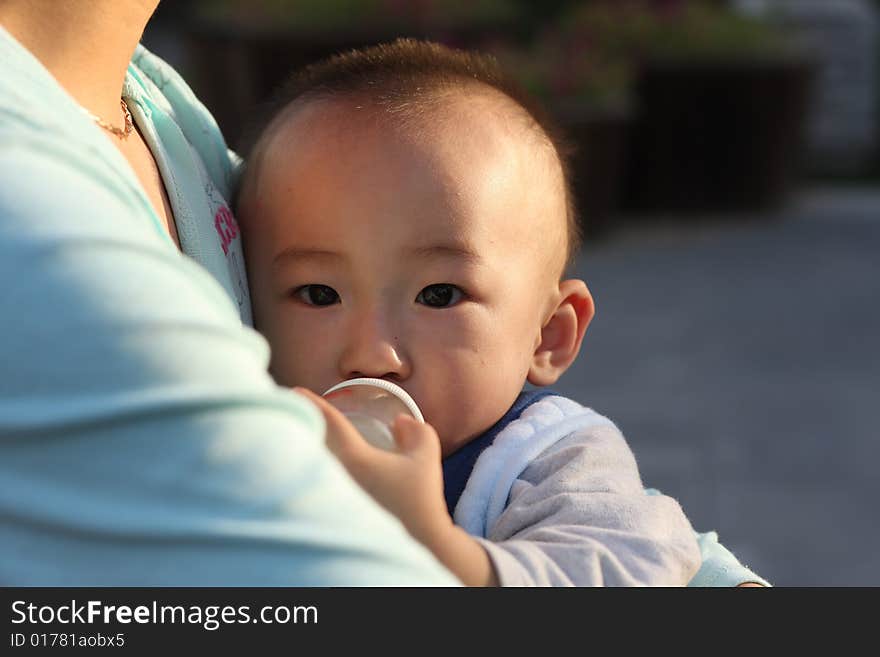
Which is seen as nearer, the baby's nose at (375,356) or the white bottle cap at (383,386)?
the white bottle cap at (383,386)

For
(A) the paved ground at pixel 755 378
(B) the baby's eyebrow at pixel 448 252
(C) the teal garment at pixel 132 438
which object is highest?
(A) the paved ground at pixel 755 378

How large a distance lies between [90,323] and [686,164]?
24.4 feet

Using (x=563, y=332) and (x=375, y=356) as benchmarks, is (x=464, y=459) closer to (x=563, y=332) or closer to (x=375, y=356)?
(x=375, y=356)

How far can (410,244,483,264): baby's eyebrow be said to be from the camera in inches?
57.9

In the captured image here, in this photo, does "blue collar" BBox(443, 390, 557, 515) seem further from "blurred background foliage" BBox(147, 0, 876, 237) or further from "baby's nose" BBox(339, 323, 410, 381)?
"blurred background foliage" BBox(147, 0, 876, 237)

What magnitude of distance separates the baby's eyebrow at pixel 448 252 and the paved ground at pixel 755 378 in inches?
101

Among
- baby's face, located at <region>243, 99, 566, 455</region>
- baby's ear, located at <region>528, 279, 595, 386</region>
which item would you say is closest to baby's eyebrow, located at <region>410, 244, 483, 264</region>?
baby's face, located at <region>243, 99, 566, 455</region>

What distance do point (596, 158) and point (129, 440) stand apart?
633 centimetres

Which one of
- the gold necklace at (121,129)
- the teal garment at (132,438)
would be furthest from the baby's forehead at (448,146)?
the teal garment at (132,438)

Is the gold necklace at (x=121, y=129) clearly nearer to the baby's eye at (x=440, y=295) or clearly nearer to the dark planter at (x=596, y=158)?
the baby's eye at (x=440, y=295)

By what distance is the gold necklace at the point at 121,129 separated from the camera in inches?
51.1

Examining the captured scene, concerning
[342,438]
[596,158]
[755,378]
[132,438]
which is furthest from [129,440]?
[596,158]

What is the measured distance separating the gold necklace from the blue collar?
19.5 inches
